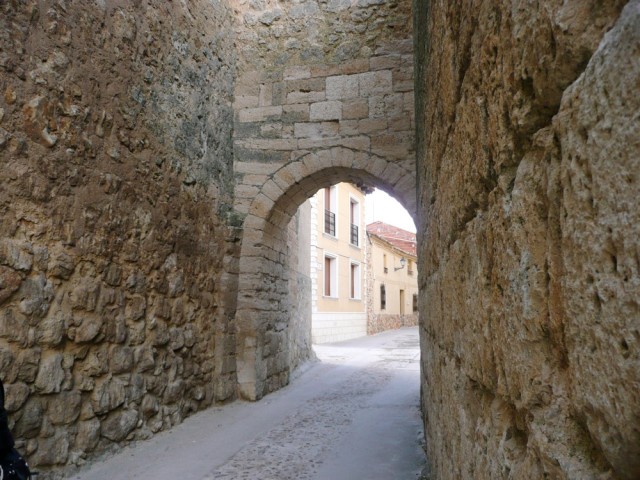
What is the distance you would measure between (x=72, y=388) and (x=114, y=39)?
8.54 feet

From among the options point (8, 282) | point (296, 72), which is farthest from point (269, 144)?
point (8, 282)

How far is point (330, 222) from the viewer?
17453 mm

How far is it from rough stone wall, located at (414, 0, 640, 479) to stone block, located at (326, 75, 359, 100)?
511 centimetres

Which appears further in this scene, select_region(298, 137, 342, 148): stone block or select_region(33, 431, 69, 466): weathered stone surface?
select_region(298, 137, 342, 148): stone block

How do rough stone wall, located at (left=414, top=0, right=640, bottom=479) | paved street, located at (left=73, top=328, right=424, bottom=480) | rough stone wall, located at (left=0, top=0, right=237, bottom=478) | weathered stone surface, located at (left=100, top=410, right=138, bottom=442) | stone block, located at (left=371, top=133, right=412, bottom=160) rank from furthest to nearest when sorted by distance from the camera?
1. stone block, located at (left=371, top=133, right=412, bottom=160)
2. weathered stone surface, located at (left=100, top=410, right=138, bottom=442)
3. paved street, located at (left=73, top=328, right=424, bottom=480)
4. rough stone wall, located at (left=0, top=0, right=237, bottom=478)
5. rough stone wall, located at (left=414, top=0, right=640, bottom=479)

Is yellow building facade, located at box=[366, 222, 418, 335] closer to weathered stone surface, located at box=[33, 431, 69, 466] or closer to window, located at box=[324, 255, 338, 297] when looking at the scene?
window, located at box=[324, 255, 338, 297]

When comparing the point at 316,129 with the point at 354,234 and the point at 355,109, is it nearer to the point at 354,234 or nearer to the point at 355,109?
the point at 355,109

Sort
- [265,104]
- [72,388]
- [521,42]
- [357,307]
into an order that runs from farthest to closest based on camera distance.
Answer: [357,307] → [265,104] → [72,388] → [521,42]

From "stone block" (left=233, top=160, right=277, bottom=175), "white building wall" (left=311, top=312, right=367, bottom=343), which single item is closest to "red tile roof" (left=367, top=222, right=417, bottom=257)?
"white building wall" (left=311, top=312, right=367, bottom=343)

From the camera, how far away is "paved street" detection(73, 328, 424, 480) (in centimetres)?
358

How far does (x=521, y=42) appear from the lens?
768 mm

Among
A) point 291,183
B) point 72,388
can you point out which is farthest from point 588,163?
point 291,183

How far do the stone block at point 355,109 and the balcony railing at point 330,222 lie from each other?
10.8 meters

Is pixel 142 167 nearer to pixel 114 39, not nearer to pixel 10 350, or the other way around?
pixel 114 39
